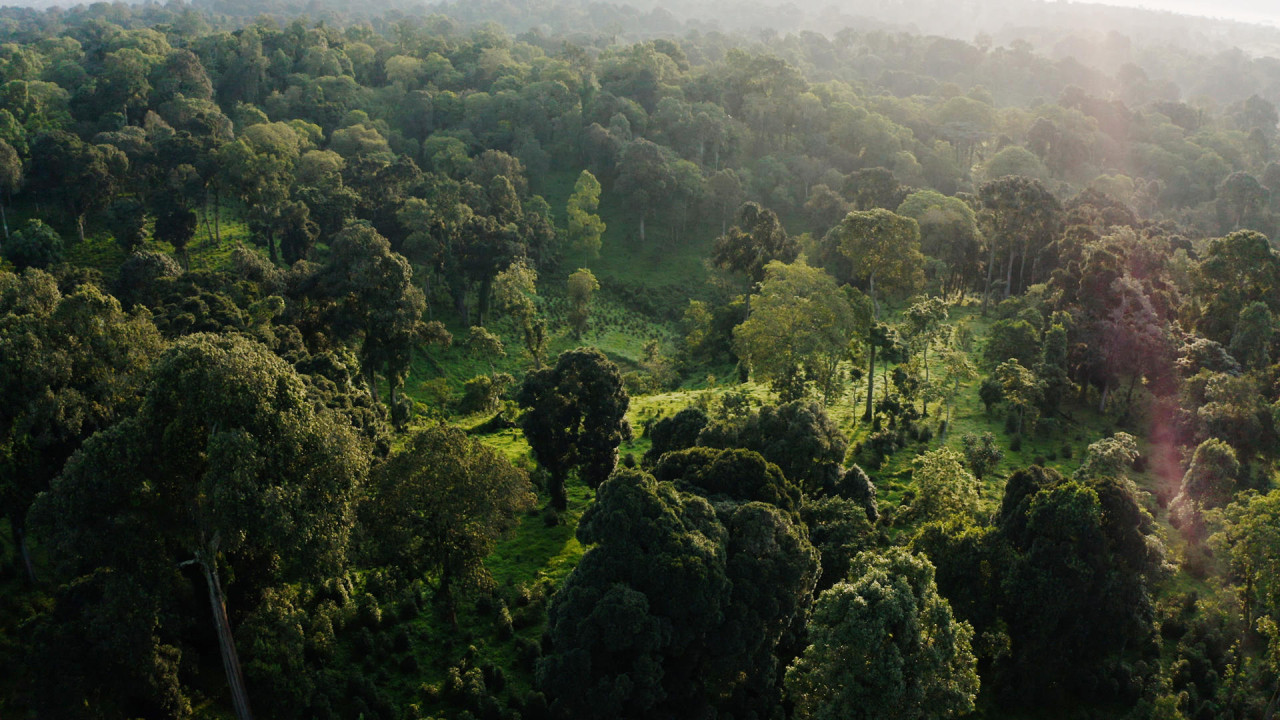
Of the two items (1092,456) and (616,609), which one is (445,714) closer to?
(616,609)

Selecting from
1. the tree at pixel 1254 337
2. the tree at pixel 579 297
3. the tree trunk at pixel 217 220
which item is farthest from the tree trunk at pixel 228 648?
the tree at pixel 1254 337

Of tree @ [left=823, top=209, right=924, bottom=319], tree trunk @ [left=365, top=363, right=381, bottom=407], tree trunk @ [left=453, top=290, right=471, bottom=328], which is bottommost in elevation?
tree trunk @ [left=453, top=290, right=471, bottom=328]

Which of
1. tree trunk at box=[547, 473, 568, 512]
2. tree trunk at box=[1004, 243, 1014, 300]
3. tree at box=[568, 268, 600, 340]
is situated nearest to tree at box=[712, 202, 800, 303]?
tree at box=[568, 268, 600, 340]

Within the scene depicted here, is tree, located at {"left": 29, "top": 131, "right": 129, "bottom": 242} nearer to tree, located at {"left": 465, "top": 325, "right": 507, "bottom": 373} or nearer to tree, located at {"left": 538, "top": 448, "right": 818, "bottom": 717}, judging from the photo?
tree, located at {"left": 465, "top": 325, "right": 507, "bottom": 373}

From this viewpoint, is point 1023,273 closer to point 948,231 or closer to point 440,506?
point 948,231

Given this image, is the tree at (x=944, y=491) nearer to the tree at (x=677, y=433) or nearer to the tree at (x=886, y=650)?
the tree at (x=677, y=433)

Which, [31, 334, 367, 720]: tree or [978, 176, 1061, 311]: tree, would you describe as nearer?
[31, 334, 367, 720]: tree
